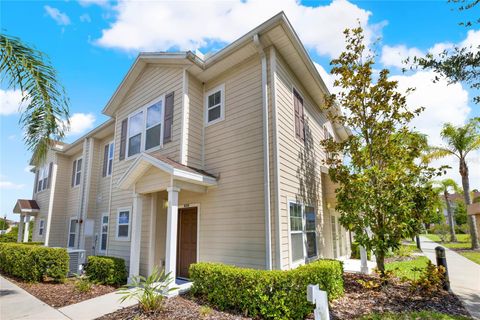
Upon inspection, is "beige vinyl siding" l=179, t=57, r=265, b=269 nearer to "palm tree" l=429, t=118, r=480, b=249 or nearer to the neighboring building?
the neighboring building

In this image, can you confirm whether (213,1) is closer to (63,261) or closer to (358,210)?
(358,210)

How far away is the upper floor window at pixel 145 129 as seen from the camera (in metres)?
9.72

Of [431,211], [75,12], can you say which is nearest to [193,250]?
[431,211]

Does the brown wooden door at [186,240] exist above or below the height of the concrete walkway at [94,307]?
above

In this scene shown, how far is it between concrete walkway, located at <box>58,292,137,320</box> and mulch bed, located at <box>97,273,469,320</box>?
1.45ft

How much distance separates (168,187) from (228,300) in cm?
323

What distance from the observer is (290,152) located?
8.11 m

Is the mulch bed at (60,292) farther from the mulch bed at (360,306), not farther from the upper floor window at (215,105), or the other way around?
the upper floor window at (215,105)

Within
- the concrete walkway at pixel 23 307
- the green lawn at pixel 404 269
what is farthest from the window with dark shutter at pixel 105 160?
the green lawn at pixel 404 269

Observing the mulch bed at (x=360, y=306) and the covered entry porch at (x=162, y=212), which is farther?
the covered entry porch at (x=162, y=212)

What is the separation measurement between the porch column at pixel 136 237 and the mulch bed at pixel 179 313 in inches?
94.5

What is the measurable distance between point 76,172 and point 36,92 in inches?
494

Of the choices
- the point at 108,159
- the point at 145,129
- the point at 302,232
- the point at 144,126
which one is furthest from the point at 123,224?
the point at 302,232

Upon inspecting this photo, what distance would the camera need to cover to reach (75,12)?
7.20 m
